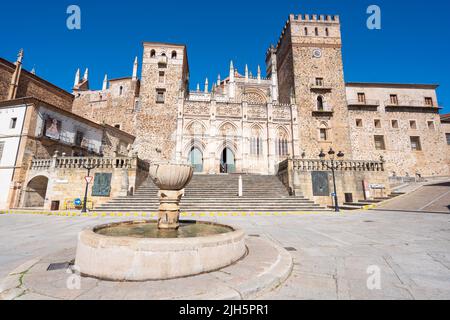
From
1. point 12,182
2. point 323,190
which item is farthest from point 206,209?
point 12,182

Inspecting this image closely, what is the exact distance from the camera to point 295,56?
28.4 meters

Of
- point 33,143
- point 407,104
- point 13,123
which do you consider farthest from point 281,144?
point 13,123

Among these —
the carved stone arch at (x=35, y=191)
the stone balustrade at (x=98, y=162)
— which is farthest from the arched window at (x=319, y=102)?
the carved stone arch at (x=35, y=191)

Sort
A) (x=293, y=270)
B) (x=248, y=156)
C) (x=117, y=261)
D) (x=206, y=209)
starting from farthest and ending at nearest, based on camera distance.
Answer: (x=248, y=156) → (x=206, y=209) → (x=293, y=270) → (x=117, y=261)

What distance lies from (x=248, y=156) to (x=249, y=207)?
12.4m

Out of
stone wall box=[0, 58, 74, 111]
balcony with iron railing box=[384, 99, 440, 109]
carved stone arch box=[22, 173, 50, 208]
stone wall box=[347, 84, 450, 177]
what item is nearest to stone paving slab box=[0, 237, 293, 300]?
carved stone arch box=[22, 173, 50, 208]

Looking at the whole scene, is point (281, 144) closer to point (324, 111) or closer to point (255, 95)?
point (324, 111)

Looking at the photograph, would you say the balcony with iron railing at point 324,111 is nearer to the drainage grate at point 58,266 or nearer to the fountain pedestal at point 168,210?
the fountain pedestal at point 168,210

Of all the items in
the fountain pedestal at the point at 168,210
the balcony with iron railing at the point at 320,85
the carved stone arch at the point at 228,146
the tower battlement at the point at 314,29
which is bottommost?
the fountain pedestal at the point at 168,210

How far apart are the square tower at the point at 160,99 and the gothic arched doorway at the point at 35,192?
963 cm

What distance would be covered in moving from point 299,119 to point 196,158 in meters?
14.1

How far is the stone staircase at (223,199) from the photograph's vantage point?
42.9 ft

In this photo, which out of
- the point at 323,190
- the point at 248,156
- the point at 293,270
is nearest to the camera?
the point at 293,270
